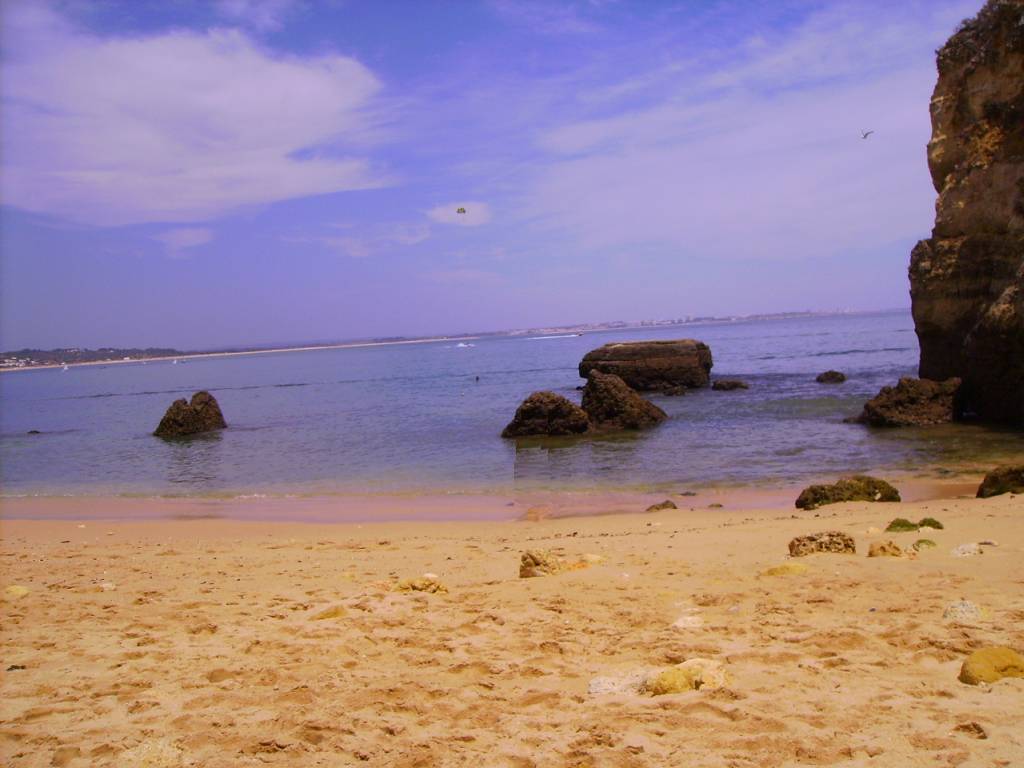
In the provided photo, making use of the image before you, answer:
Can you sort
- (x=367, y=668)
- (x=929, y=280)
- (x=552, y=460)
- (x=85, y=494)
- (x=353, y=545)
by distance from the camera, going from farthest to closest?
1. (x=929, y=280)
2. (x=552, y=460)
3. (x=85, y=494)
4. (x=353, y=545)
5. (x=367, y=668)

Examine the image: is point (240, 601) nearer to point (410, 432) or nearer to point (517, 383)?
point (410, 432)

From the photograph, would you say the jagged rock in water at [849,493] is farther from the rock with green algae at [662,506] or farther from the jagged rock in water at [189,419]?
the jagged rock in water at [189,419]

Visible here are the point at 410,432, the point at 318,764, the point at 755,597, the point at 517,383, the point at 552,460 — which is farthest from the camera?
the point at 517,383

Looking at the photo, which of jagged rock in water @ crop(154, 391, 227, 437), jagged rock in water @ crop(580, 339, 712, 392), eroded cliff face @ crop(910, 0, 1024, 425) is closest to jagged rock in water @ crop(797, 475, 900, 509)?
eroded cliff face @ crop(910, 0, 1024, 425)

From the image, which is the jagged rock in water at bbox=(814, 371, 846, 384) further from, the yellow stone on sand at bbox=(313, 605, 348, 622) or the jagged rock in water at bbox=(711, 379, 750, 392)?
the yellow stone on sand at bbox=(313, 605, 348, 622)

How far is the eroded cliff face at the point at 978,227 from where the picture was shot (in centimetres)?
1727

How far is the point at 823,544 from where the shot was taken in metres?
6.66

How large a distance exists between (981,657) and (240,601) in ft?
17.2

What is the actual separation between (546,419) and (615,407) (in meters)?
2.39

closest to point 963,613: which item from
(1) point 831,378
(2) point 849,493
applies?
(2) point 849,493

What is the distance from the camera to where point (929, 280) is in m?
20.0

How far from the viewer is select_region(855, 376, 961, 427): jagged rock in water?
18169 millimetres

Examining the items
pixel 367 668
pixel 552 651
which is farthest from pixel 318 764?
pixel 552 651

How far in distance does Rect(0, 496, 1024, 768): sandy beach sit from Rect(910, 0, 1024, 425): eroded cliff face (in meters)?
11.3
